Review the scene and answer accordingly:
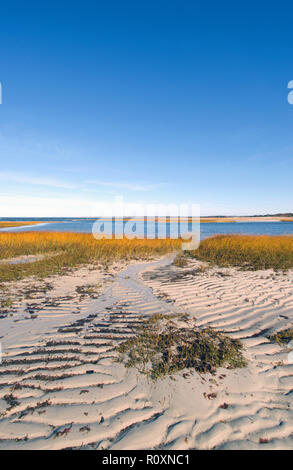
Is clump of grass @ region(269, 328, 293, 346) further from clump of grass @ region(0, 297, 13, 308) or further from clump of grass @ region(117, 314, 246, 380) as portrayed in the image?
clump of grass @ region(0, 297, 13, 308)

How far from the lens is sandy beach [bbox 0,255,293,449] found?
215 centimetres

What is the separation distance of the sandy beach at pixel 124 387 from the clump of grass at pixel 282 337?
0.16 metres

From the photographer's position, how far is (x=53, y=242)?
19.2 m

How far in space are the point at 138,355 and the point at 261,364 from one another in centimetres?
206

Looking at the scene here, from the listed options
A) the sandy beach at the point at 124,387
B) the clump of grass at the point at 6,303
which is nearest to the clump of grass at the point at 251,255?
the sandy beach at the point at 124,387

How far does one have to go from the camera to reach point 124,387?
2807 mm

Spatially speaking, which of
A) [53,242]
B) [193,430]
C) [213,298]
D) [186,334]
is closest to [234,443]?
[193,430]

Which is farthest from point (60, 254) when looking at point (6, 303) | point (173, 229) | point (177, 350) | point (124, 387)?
point (173, 229)

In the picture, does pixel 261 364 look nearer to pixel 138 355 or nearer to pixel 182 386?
pixel 182 386

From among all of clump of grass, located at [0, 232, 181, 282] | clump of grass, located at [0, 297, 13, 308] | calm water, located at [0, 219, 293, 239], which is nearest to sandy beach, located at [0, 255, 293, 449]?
clump of grass, located at [0, 297, 13, 308]

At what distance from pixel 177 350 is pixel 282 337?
2.27 m

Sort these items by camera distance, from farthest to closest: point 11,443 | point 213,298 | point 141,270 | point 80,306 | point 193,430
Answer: point 141,270 < point 213,298 < point 80,306 < point 193,430 < point 11,443

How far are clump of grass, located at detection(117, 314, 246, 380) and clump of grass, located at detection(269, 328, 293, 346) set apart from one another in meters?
0.79

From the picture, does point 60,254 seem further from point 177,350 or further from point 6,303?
point 177,350
